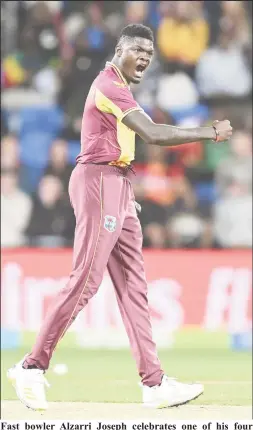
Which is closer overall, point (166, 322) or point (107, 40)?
point (166, 322)

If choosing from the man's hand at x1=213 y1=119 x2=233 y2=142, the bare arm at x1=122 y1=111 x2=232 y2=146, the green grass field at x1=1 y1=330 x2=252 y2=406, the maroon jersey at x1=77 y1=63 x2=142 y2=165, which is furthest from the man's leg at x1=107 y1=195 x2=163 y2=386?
the green grass field at x1=1 y1=330 x2=252 y2=406


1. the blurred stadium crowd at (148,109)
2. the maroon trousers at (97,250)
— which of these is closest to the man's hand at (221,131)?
the maroon trousers at (97,250)

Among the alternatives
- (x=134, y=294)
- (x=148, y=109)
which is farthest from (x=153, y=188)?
(x=134, y=294)

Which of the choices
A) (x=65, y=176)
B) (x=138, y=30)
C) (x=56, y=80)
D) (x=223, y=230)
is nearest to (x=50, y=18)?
(x=56, y=80)

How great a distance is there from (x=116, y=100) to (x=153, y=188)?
18.1 ft

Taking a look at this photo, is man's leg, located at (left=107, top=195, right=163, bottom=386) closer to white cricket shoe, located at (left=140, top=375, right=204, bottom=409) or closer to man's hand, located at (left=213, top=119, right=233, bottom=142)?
white cricket shoe, located at (left=140, top=375, right=204, bottom=409)

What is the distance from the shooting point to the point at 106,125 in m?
5.59

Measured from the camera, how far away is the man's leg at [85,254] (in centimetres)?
556

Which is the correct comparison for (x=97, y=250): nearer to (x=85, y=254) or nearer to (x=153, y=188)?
(x=85, y=254)

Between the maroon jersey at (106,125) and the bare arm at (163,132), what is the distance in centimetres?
11

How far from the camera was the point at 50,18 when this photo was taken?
490 inches

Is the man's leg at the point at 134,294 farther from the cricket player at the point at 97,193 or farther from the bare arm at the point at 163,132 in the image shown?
the bare arm at the point at 163,132

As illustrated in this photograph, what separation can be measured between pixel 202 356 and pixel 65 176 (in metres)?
2.73

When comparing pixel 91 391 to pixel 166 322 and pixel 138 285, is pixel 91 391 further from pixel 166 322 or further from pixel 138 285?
pixel 166 322
